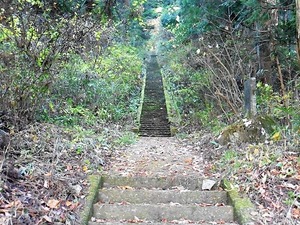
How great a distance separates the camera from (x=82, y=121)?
9188mm

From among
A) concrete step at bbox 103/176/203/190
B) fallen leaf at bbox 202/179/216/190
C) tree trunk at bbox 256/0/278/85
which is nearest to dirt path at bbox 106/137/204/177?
concrete step at bbox 103/176/203/190

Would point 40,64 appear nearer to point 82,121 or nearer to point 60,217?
point 82,121

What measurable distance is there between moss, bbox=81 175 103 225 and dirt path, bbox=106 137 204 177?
0.66 meters

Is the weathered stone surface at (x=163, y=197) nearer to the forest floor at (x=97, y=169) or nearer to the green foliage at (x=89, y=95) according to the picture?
the forest floor at (x=97, y=169)

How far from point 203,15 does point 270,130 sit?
5.95m

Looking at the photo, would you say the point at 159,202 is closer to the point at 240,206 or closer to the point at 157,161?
the point at 240,206

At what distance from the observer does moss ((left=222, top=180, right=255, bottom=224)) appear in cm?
423

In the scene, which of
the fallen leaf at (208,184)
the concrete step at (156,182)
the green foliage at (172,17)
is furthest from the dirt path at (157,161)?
the green foliage at (172,17)

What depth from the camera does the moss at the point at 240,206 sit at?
13.9 ft

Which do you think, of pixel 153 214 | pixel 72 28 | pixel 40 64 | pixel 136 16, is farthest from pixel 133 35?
pixel 153 214

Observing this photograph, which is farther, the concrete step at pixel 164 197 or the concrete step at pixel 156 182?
the concrete step at pixel 156 182

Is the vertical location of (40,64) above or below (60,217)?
above

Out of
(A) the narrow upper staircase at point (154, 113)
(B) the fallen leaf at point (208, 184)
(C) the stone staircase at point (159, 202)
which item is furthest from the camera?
(A) the narrow upper staircase at point (154, 113)

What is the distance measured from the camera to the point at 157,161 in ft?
23.3
